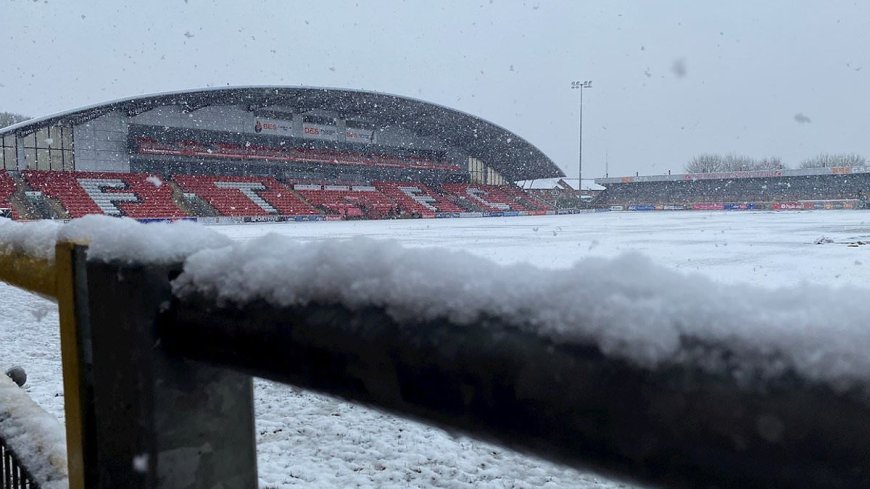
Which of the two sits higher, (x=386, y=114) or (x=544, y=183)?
(x=386, y=114)

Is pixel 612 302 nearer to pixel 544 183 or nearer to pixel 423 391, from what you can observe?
pixel 423 391

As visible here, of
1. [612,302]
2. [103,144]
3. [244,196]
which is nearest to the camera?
[612,302]

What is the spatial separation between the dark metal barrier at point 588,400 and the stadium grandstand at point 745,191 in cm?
5531

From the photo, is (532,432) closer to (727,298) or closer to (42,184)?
(727,298)

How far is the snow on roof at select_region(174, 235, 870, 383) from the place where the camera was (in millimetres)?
362

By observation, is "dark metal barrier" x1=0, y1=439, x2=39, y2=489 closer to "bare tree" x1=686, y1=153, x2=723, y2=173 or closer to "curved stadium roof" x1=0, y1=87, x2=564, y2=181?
"curved stadium roof" x1=0, y1=87, x2=564, y2=181

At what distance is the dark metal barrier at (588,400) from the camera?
36 cm

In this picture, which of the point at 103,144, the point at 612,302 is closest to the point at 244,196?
the point at 103,144

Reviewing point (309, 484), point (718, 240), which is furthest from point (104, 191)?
point (309, 484)

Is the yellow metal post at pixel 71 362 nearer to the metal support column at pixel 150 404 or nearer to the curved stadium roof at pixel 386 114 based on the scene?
the metal support column at pixel 150 404

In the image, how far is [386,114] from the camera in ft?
145

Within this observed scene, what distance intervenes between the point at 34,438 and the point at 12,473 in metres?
0.12

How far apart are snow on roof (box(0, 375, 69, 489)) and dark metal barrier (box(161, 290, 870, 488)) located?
4.17 ft

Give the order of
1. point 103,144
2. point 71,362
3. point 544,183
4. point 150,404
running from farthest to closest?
point 544,183 → point 103,144 → point 71,362 → point 150,404
